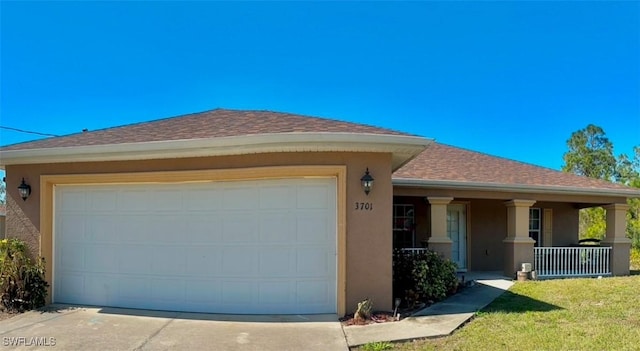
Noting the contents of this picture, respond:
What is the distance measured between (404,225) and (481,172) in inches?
111

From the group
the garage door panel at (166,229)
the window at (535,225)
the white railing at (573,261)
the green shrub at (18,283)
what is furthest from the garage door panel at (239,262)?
the window at (535,225)

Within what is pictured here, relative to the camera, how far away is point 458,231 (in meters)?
13.3

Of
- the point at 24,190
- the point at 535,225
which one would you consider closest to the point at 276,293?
the point at 24,190

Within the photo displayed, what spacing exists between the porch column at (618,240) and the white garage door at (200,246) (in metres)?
10.4

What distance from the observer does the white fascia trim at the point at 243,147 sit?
21.2 feet

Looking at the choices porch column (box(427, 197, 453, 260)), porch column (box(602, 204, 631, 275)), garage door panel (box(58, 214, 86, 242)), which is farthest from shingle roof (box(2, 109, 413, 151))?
porch column (box(602, 204, 631, 275))

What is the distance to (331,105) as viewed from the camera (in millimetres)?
19875

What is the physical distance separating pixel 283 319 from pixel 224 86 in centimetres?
1104

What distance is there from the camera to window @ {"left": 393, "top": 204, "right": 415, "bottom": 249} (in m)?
12.8

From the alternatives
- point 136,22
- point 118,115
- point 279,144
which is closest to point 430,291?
point 279,144

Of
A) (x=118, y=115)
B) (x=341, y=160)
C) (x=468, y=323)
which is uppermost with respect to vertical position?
(x=118, y=115)

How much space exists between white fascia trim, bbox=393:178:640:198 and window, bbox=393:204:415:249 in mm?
1997

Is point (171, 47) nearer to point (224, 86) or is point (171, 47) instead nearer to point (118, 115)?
point (224, 86)

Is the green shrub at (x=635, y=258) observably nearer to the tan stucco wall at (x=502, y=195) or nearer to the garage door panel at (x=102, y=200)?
the tan stucco wall at (x=502, y=195)
